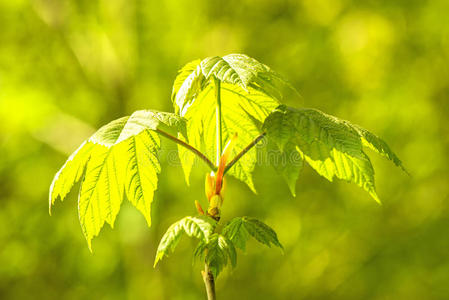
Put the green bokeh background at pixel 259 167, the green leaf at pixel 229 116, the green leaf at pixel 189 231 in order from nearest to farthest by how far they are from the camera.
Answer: the green leaf at pixel 189 231, the green leaf at pixel 229 116, the green bokeh background at pixel 259 167

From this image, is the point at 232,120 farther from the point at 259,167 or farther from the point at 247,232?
the point at 259,167

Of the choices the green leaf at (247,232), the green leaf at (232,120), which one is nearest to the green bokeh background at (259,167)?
the green leaf at (232,120)

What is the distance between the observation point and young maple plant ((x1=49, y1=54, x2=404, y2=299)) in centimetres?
50

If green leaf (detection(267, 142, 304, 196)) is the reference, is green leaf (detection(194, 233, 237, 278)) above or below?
below

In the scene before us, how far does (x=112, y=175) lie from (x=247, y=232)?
0.61 ft

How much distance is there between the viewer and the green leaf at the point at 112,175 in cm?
54

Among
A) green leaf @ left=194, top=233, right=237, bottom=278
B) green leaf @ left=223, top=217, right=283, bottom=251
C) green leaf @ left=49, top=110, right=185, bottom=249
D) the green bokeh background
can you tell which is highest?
the green bokeh background

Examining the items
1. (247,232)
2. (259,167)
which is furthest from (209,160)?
(259,167)

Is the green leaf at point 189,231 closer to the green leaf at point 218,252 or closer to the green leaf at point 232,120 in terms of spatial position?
the green leaf at point 218,252

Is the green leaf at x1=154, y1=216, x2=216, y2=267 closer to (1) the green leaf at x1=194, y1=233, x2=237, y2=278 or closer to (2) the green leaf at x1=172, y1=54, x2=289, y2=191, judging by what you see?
(1) the green leaf at x1=194, y1=233, x2=237, y2=278

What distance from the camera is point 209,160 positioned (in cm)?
55

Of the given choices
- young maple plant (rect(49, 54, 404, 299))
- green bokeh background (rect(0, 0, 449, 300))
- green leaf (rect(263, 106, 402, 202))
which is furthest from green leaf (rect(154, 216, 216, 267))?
green bokeh background (rect(0, 0, 449, 300))

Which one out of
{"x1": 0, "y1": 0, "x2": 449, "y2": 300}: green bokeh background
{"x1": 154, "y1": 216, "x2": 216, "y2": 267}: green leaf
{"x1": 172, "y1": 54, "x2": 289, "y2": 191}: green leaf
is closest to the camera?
{"x1": 154, "y1": 216, "x2": 216, "y2": 267}: green leaf

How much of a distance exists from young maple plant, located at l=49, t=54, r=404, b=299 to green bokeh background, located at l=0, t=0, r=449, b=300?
1.88 metres
